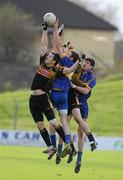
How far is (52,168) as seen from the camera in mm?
19703

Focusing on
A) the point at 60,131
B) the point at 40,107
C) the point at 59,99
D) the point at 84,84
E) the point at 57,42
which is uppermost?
the point at 57,42

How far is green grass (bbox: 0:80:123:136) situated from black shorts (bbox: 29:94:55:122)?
60.8 ft

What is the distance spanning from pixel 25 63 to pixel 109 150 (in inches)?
1159

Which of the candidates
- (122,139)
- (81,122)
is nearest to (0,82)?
(122,139)

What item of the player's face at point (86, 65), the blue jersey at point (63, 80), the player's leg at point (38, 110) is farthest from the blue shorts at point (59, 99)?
the player's face at point (86, 65)

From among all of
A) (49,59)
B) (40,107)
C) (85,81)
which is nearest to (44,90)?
(40,107)

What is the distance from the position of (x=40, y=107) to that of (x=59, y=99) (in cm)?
44

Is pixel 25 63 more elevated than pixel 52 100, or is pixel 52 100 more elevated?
pixel 52 100

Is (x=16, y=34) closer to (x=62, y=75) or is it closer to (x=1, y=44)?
(x=1, y=44)

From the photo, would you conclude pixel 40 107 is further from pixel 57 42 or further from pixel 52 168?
pixel 52 168

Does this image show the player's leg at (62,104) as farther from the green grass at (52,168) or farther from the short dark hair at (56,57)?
the green grass at (52,168)

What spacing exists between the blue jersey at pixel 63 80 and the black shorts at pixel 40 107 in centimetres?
33

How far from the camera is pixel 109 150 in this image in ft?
99.8

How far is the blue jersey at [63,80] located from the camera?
54.8 ft
